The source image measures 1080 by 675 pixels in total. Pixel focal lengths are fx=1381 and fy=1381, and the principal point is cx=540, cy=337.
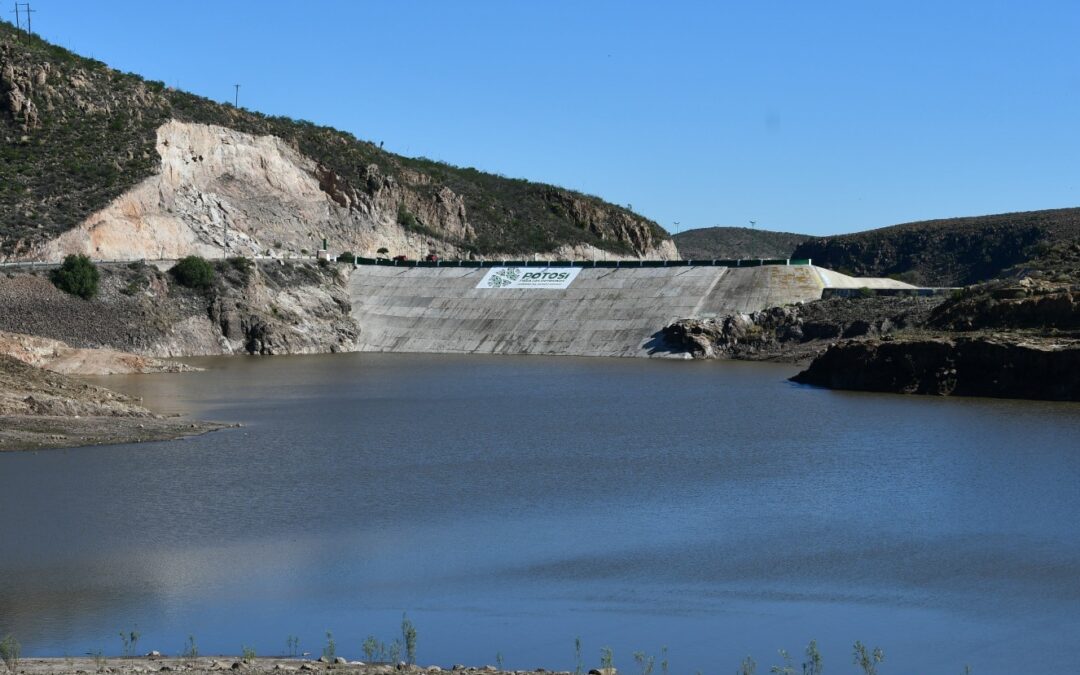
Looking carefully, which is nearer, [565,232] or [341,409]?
[341,409]

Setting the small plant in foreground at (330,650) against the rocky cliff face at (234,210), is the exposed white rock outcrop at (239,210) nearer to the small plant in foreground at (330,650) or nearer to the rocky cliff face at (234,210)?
the rocky cliff face at (234,210)

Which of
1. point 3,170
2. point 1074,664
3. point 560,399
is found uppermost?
point 3,170

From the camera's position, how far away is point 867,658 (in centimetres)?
1520

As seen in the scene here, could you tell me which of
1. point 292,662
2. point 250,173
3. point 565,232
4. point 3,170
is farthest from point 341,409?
point 565,232

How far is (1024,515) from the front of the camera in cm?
2409

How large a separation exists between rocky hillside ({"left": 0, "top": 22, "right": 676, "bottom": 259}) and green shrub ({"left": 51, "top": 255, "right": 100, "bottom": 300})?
17.5 feet

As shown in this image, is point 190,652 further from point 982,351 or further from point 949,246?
point 949,246

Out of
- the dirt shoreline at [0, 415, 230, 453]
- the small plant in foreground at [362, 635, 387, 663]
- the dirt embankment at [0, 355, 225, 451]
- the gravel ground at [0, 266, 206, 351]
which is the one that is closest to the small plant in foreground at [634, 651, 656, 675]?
the small plant in foreground at [362, 635, 387, 663]

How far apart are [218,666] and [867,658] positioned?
23.0 ft

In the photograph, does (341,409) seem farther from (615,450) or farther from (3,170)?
(3,170)

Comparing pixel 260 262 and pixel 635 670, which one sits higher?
pixel 260 262

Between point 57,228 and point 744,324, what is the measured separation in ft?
118

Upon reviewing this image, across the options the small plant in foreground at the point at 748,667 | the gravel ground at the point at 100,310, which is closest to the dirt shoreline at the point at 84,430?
the small plant in foreground at the point at 748,667

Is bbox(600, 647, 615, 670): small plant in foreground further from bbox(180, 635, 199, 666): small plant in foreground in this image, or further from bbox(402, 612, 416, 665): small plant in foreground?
bbox(180, 635, 199, 666): small plant in foreground
